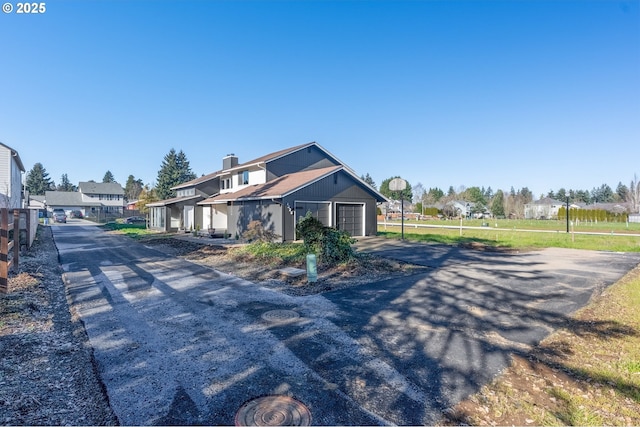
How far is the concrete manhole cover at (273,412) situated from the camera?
3.13 meters

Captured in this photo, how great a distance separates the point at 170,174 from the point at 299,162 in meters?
41.6

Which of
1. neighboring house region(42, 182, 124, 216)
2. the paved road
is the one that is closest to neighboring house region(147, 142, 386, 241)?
the paved road

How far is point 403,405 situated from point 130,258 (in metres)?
13.5

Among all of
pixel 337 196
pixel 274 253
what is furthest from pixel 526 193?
pixel 274 253

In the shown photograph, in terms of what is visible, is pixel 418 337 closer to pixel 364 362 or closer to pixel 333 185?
pixel 364 362

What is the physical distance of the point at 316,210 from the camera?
67.8 feet

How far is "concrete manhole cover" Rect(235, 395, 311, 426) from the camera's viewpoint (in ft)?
10.3

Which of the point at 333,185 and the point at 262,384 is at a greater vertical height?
the point at 333,185

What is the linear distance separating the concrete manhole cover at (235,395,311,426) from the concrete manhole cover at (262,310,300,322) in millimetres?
2567

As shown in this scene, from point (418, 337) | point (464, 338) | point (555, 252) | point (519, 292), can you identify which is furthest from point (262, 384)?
point (555, 252)

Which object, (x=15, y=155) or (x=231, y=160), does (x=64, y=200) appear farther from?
(x=231, y=160)

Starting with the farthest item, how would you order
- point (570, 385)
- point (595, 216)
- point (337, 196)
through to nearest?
point (595, 216) → point (337, 196) → point (570, 385)

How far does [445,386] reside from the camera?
3.85m

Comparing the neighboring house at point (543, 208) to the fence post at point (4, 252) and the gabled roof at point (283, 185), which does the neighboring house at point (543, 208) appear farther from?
the fence post at point (4, 252)
